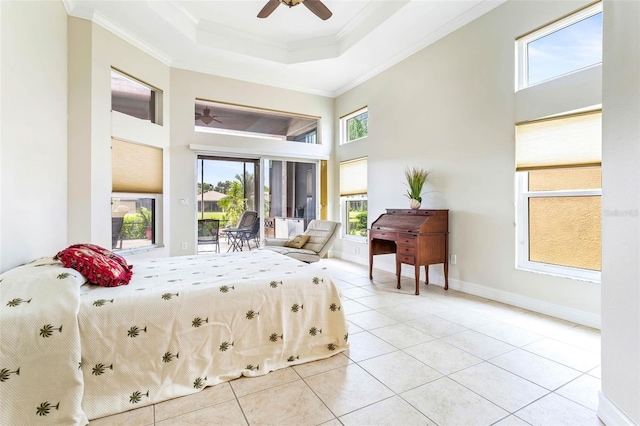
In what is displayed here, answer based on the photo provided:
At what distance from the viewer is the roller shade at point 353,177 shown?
565 cm

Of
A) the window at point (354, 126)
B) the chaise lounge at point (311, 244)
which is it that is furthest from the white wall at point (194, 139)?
the chaise lounge at point (311, 244)

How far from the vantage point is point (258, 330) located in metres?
1.95

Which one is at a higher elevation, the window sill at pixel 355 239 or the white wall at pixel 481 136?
the white wall at pixel 481 136

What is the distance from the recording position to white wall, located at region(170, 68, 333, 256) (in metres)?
4.84

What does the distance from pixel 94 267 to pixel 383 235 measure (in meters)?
3.25

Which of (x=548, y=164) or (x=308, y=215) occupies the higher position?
(x=548, y=164)

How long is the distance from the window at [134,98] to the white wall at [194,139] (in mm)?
250

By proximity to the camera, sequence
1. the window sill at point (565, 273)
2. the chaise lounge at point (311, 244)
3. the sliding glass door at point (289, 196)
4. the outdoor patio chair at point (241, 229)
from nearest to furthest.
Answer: the window sill at point (565, 273)
the chaise lounge at point (311, 244)
the outdoor patio chair at point (241, 229)
the sliding glass door at point (289, 196)

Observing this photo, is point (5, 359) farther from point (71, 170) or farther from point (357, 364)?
point (71, 170)

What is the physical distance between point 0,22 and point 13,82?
38 cm

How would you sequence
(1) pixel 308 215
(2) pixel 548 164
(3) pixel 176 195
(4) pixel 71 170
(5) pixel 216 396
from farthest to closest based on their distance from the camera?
(1) pixel 308 215 → (3) pixel 176 195 → (4) pixel 71 170 → (2) pixel 548 164 → (5) pixel 216 396

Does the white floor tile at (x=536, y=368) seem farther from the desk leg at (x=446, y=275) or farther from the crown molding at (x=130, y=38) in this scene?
the crown molding at (x=130, y=38)

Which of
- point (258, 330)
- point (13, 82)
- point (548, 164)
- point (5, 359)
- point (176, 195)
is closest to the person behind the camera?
point (5, 359)

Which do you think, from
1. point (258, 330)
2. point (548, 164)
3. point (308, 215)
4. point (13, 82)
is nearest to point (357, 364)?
point (258, 330)
